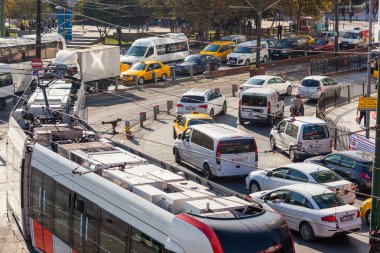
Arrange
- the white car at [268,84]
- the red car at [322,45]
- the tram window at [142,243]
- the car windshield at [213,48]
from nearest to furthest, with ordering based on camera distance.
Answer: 1. the tram window at [142,243]
2. the white car at [268,84]
3. the car windshield at [213,48]
4. the red car at [322,45]

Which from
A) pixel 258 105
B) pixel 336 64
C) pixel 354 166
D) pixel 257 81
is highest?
pixel 336 64

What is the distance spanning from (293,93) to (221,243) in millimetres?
33660

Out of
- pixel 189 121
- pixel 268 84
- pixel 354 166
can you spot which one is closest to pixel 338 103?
pixel 268 84

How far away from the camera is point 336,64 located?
52156 mm

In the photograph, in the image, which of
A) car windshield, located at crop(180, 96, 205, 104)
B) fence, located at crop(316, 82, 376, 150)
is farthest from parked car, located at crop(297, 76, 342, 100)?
car windshield, located at crop(180, 96, 205, 104)

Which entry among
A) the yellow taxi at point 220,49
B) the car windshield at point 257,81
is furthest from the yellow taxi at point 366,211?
the yellow taxi at point 220,49

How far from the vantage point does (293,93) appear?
143 ft

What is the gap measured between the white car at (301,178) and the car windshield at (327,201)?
6.69ft

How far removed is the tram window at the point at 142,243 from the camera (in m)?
11.5

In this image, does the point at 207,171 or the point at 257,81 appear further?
the point at 257,81

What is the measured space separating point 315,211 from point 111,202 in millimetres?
7345

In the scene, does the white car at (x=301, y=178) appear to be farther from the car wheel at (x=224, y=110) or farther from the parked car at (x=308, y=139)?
the car wheel at (x=224, y=110)

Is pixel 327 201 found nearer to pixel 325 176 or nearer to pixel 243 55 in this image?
pixel 325 176

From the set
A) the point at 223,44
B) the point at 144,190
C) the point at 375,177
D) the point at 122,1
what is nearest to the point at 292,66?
the point at 223,44
